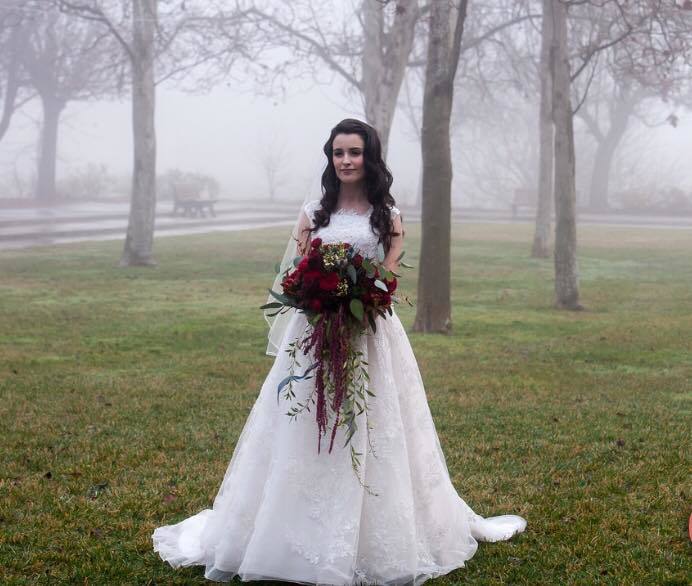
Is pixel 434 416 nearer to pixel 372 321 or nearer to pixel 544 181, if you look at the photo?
pixel 372 321

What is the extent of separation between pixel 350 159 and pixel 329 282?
2.45 feet

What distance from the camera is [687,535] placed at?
5.11m

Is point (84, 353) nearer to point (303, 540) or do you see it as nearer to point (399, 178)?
point (303, 540)

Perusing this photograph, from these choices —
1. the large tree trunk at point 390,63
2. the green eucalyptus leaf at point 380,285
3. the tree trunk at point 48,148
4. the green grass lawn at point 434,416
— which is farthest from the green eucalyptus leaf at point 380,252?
the tree trunk at point 48,148

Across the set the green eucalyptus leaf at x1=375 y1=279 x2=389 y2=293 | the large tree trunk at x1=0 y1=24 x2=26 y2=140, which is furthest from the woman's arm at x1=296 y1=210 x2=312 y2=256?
the large tree trunk at x1=0 y1=24 x2=26 y2=140

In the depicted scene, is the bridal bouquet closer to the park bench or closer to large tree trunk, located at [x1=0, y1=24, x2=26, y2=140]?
the park bench

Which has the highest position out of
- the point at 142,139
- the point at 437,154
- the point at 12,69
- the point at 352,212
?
the point at 12,69

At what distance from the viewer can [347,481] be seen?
14.1ft

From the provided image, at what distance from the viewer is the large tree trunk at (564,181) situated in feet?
48.9

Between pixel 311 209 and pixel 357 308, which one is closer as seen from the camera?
pixel 357 308

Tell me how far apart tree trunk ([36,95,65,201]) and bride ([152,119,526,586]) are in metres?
41.5

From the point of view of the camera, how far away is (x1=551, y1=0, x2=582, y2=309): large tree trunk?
1490 cm

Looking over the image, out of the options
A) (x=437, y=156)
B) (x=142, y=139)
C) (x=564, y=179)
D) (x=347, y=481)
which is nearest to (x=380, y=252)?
(x=347, y=481)

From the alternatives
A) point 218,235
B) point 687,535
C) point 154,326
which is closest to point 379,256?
point 687,535
